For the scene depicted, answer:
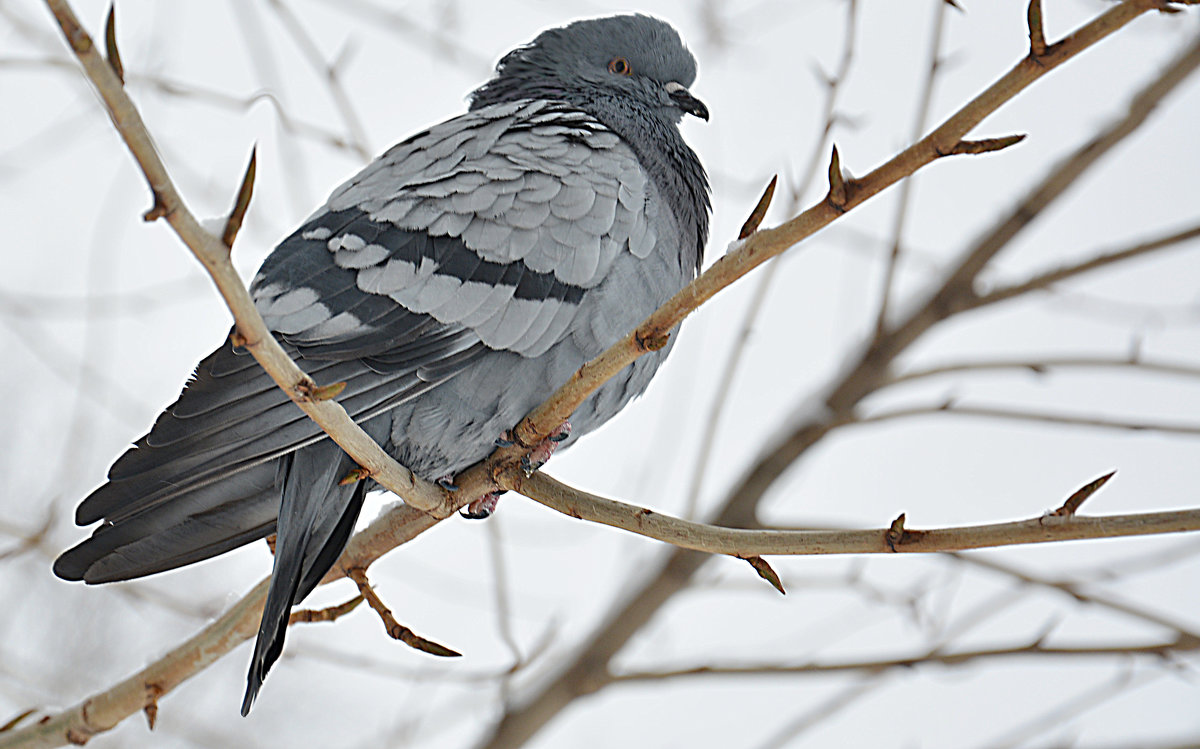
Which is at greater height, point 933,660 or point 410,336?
point 410,336

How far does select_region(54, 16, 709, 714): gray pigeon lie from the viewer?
1.54 meters

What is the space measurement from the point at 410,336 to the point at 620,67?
3.22 feet

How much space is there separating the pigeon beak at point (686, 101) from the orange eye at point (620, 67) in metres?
0.10

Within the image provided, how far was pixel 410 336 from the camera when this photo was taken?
1.64 metres

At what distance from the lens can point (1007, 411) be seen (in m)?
2.25

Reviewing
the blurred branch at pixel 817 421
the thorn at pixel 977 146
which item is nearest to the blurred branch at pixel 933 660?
the blurred branch at pixel 817 421

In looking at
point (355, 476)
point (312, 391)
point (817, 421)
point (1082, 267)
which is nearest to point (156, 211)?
point (312, 391)

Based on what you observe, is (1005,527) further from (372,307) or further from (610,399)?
(372,307)

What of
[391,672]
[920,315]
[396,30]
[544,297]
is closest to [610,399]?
[544,297]

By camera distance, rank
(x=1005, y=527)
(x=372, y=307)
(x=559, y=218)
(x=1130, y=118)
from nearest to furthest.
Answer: (x=1005, y=527), (x=372, y=307), (x=559, y=218), (x=1130, y=118)

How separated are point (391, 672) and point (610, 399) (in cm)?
96

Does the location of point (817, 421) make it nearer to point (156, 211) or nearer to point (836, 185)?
point (836, 185)

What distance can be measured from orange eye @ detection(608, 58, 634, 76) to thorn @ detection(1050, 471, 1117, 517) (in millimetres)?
1530

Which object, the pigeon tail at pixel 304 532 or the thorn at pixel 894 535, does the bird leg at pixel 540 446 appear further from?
the thorn at pixel 894 535
